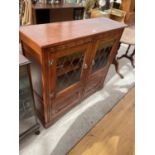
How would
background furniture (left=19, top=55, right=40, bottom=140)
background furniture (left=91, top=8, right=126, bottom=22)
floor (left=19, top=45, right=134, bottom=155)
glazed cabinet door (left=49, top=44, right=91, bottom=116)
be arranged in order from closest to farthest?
background furniture (left=19, top=55, right=40, bottom=140), glazed cabinet door (left=49, top=44, right=91, bottom=116), floor (left=19, top=45, right=134, bottom=155), background furniture (left=91, top=8, right=126, bottom=22)

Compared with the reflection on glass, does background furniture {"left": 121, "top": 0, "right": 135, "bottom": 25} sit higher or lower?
higher

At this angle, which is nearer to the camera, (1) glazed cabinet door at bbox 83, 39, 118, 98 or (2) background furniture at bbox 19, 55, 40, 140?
(2) background furniture at bbox 19, 55, 40, 140

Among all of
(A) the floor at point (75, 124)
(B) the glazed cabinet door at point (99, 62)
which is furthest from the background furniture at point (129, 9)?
(B) the glazed cabinet door at point (99, 62)

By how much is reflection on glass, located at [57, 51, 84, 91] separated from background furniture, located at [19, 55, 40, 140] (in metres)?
0.25

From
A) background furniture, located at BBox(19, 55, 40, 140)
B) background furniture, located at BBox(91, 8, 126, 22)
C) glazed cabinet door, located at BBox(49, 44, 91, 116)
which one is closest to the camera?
background furniture, located at BBox(19, 55, 40, 140)

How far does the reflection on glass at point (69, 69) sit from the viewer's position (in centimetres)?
134

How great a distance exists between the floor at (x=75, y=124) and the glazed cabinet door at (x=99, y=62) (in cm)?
15

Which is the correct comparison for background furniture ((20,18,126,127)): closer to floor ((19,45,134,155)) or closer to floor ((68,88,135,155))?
floor ((19,45,134,155))

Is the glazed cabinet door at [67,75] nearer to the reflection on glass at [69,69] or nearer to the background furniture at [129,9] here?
the reflection on glass at [69,69]

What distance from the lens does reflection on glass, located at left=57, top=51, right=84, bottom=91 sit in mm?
1344

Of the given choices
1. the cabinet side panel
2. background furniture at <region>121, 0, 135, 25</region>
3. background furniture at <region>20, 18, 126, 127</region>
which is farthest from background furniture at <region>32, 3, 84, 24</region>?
the cabinet side panel

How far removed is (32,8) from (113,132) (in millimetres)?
2166

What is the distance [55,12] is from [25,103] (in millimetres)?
2286
